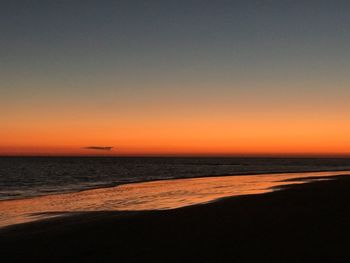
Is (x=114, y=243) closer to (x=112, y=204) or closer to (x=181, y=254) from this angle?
(x=181, y=254)

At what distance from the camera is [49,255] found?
1118 centimetres

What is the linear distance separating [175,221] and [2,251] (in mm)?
6318

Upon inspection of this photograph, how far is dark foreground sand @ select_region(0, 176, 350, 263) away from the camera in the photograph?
10492mm

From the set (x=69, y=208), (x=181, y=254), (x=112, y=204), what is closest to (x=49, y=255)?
(x=181, y=254)

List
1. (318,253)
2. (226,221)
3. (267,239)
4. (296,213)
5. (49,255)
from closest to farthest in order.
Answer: (318,253), (49,255), (267,239), (226,221), (296,213)

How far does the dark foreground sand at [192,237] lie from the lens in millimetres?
10492

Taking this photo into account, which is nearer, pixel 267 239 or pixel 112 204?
pixel 267 239

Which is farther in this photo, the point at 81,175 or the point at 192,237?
the point at 81,175

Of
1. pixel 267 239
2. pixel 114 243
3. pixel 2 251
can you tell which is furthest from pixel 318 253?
pixel 2 251

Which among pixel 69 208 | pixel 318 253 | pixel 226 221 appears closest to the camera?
pixel 318 253

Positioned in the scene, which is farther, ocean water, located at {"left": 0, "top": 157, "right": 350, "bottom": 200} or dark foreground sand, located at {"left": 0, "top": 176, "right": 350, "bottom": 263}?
ocean water, located at {"left": 0, "top": 157, "right": 350, "bottom": 200}

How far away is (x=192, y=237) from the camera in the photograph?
41.7 ft

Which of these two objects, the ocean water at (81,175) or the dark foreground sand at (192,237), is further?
the ocean water at (81,175)

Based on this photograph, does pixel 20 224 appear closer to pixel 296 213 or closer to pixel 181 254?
pixel 181 254
